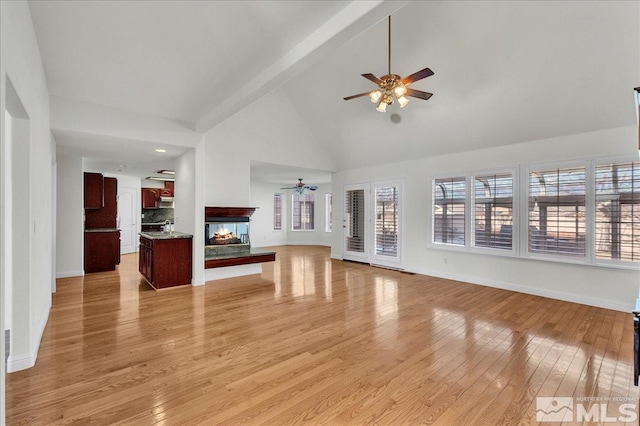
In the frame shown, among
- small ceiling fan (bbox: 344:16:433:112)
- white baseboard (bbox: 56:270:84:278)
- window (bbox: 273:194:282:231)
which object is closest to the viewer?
small ceiling fan (bbox: 344:16:433:112)

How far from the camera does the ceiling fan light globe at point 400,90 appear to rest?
137 inches

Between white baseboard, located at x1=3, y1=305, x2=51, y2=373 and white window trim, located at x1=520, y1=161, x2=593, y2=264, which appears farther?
white window trim, located at x1=520, y1=161, x2=593, y2=264

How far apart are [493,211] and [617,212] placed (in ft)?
5.10

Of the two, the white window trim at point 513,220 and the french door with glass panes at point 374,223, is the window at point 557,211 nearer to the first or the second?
the white window trim at point 513,220

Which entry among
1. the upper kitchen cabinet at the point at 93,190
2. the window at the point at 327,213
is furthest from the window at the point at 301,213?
the upper kitchen cabinet at the point at 93,190

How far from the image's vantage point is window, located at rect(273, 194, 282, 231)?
36.8 ft

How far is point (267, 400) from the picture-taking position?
202cm

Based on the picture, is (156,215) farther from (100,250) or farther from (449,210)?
(449,210)

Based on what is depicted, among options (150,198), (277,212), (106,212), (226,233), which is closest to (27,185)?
(226,233)

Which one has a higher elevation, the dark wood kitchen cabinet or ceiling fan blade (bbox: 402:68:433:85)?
ceiling fan blade (bbox: 402:68:433:85)

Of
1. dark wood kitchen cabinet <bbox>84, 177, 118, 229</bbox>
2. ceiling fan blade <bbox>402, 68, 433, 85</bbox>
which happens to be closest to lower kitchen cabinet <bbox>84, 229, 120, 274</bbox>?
dark wood kitchen cabinet <bbox>84, 177, 118, 229</bbox>

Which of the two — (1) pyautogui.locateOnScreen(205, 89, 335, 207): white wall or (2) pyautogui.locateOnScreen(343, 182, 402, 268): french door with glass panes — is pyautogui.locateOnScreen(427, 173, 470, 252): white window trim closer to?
(2) pyautogui.locateOnScreen(343, 182, 402, 268): french door with glass panes

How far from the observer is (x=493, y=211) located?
5.21 metres

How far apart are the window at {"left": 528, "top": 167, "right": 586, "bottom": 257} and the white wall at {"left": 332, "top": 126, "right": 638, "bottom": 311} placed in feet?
0.73
